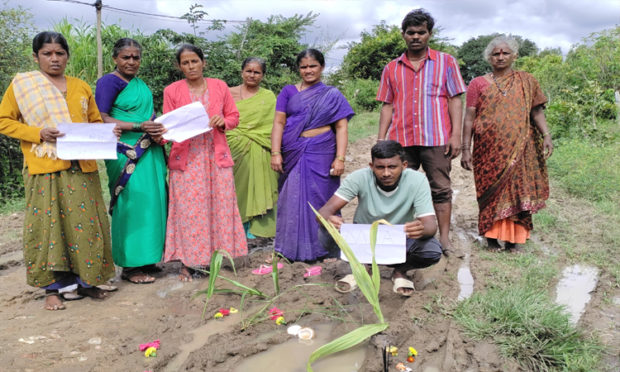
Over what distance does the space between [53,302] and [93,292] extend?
28cm

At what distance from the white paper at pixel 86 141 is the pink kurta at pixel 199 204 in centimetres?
65

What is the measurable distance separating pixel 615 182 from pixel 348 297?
16.7ft

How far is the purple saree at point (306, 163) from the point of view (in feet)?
13.4

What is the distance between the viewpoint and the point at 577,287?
3.59 metres

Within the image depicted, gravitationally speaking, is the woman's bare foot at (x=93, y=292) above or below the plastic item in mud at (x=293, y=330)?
below

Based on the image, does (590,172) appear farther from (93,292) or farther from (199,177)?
(93,292)

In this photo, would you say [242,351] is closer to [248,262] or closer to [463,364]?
[463,364]

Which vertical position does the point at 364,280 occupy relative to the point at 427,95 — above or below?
below

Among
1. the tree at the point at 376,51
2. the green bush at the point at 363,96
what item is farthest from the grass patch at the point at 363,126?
the tree at the point at 376,51

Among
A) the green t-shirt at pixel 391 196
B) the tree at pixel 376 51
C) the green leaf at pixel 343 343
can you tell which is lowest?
the green leaf at pixel 343 343

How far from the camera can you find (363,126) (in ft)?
43.7

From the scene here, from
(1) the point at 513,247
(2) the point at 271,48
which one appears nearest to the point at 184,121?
(1) the point at 513,247

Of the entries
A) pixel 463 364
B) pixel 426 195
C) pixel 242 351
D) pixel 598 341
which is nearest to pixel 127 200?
pixel 242 351

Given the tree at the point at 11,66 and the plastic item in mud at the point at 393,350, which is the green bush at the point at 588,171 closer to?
the plastic item in mud at the point at 393,350
